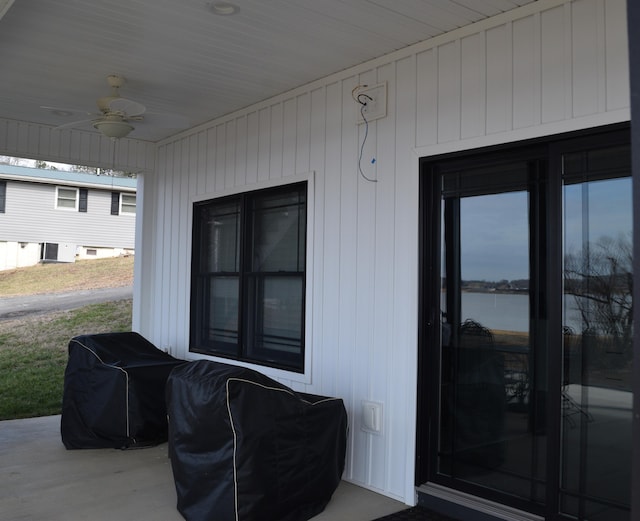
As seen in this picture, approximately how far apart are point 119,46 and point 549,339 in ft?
10.2

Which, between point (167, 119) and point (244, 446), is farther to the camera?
point (167, 119)

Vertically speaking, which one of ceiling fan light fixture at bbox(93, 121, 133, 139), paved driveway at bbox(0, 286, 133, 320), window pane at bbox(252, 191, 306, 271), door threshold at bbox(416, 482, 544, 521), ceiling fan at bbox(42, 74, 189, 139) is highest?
ceiling fan at bbox(42, 74, 189, 139)

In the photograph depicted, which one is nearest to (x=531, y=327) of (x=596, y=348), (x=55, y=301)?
(x=596, y=348)

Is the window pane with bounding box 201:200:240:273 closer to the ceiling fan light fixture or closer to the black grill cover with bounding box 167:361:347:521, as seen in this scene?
the ceiling fan light fixture

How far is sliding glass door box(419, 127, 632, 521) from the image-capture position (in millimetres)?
2992

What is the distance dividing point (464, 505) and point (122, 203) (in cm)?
1347

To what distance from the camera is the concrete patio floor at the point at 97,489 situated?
11.6 feet

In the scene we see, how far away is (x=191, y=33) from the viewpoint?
12.4 feet

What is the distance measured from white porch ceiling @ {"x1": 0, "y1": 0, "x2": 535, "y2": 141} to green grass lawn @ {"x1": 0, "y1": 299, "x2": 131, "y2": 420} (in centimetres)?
352

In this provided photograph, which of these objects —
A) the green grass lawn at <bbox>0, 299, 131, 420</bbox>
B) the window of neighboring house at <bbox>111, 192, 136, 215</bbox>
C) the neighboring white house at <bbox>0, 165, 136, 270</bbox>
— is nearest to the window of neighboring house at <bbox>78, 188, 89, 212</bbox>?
the neighboring white house at <bbox>0, 165, 136, 270</bbox>

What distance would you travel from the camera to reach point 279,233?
5.08 meters

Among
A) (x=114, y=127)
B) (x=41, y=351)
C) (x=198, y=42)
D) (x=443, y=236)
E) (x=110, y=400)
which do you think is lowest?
(x=41, y=351)

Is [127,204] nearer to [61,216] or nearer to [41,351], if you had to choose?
[61,216]

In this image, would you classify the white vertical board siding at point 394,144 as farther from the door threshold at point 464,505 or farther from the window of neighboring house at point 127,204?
the window of neighboring house at point 127,204
